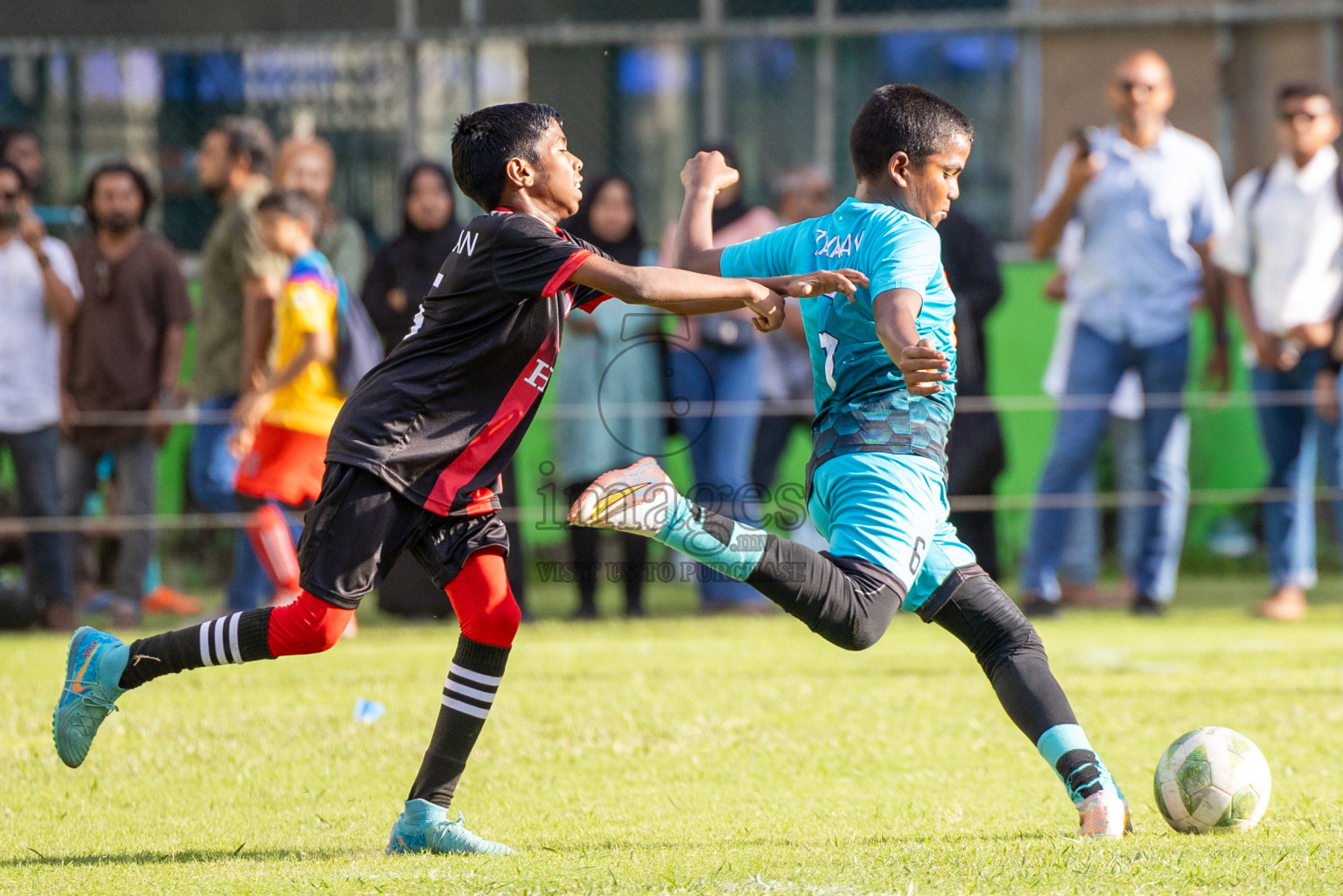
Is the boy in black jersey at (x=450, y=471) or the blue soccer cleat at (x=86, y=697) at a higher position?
the boy in black jersey at (x=450, y=471)

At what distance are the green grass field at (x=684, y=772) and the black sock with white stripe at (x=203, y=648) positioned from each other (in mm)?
454

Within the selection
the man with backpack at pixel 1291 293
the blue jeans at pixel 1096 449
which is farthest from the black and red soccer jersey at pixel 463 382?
the man with backpack at pixel 1291 293

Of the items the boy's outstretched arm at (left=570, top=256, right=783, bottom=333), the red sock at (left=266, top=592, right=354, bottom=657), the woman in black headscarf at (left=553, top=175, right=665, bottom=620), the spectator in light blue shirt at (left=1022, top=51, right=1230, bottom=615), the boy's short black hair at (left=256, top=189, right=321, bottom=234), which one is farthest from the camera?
the woman in black headscarf at (left=553, top=175, right=665, bottom=620)

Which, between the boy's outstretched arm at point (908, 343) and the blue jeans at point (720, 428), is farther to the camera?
the blue jeans at point (720, 428)

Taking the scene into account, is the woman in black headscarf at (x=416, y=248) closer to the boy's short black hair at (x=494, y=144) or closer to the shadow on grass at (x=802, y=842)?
the boy's short black hair at (x=494, y=144)

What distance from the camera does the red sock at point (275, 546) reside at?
322 inches

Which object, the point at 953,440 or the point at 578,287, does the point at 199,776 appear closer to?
the point at 578,287

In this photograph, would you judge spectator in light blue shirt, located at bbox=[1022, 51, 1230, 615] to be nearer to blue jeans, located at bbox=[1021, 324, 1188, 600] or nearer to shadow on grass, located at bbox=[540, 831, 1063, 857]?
blue jeans, located at bbox=[1021, 324, 1188, 600]

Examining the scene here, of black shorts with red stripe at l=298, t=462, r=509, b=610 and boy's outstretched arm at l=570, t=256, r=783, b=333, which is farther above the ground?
boy's outstretched arm at l=570, t=256, r=783, b=333

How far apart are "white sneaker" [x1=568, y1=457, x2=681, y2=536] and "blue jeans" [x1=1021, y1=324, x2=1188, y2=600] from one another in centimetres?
574

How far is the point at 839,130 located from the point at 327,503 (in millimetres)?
9405

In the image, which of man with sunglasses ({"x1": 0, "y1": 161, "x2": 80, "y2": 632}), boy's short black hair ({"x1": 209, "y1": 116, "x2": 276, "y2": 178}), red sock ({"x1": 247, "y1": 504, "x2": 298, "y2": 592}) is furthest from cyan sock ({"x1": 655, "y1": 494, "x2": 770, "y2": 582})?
boy's short black hair ({"x1": 209, "y1": 116, "x2": 276, "y2": 178})

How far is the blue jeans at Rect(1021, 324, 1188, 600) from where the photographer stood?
9.06 metres

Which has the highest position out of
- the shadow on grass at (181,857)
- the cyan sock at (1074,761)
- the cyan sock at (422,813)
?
the cyan sock at (1074,761)
